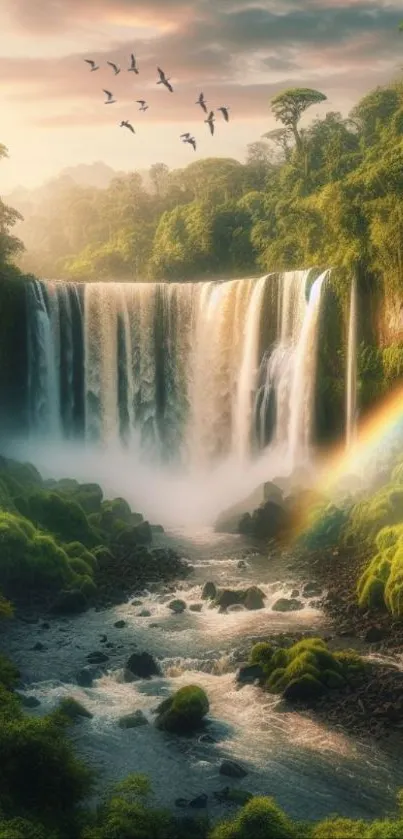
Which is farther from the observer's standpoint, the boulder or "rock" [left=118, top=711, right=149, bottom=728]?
the boulder

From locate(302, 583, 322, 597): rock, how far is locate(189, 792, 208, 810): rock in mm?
11031

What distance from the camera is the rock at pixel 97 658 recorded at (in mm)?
20645

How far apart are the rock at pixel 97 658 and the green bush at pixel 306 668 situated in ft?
12.2

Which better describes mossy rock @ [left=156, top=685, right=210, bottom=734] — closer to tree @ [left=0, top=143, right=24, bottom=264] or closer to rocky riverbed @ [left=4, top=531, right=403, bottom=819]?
rocky riverbed @ [left=4, top=531, right=403, bottom=819]

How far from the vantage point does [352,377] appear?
37.3m

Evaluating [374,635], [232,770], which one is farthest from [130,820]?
[374,635]

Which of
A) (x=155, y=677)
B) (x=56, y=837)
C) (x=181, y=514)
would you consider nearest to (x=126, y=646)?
(x=155, y=677)

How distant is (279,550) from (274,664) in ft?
33.6

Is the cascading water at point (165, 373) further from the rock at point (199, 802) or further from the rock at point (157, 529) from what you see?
the rock at point (199, 802)

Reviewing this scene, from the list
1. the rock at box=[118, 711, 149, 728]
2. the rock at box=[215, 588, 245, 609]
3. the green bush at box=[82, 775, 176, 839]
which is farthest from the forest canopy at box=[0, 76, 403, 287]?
the green bush at box=[82, 775, 176, 839]

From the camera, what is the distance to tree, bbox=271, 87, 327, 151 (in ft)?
217

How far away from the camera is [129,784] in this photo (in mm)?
14938

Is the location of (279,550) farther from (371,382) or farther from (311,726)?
(311,726)

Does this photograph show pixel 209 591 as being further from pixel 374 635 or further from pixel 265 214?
pixel 265 214
